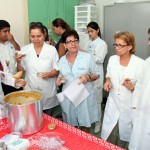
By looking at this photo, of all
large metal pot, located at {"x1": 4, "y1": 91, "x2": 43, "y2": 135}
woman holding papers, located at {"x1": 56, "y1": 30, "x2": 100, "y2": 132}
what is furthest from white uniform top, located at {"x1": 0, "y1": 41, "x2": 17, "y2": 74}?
large metal pot, located at {"x1": 4, "y1": 91, "x2": 43, "y2": 135}

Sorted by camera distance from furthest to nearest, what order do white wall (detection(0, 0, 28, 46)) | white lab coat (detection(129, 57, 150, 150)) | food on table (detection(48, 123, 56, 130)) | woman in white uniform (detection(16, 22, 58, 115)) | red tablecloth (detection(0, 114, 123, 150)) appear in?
white wall (detection(0, 0, 28, 46)), woman in white uniform (detection(16, 22, 58, 115)), white lab coat (detection(129, 57, 150, 150)), food on table (detection(48, 123, 56, 130)), red tablecloth (detection(0, 114, 123, 150))

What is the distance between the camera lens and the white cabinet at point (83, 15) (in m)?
3.60

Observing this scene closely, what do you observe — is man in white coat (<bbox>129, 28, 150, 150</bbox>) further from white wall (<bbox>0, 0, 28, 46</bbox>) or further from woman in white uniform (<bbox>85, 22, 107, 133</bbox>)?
white wall (<bbox>0, 0, 28, 46</bbox>)

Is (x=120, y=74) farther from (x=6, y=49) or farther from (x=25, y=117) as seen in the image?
(x=6, y=49)

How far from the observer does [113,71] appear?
1.96 metres

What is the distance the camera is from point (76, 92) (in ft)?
6.28

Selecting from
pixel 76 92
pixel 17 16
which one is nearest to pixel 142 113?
pixel 76 92

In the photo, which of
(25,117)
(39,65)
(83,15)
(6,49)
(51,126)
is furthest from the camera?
(83,15)

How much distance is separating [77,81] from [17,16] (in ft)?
5.63

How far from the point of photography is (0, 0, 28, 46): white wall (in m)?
2.83

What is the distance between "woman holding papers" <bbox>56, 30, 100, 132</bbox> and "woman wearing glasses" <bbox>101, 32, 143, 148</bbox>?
0.56ft

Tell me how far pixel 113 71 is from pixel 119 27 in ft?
5.46

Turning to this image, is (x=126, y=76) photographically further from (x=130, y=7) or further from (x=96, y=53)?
(x=130, y=7)

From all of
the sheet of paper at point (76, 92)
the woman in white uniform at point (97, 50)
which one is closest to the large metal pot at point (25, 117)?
the sheet of paper at point (76, 92)
